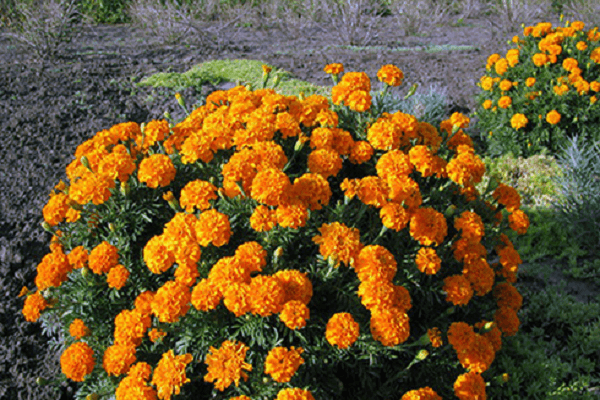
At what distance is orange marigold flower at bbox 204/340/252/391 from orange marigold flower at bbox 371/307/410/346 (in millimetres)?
473

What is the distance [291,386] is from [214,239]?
61 cm

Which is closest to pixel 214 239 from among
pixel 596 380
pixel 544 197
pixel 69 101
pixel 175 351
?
pixel 175 351

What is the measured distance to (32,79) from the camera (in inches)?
258

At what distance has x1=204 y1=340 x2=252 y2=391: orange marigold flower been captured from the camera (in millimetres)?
1748

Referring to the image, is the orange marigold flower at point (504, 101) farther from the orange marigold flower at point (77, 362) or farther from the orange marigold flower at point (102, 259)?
the orange marigold flower at point (77, 362)

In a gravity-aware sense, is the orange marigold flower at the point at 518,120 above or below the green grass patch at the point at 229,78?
below

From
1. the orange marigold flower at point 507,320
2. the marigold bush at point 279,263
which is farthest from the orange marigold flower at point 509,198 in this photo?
the orange marigold flower at point 507,320

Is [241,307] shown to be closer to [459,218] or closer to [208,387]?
[208,387]

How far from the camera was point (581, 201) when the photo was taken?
153 inches

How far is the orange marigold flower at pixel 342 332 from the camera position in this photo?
5.75 feet

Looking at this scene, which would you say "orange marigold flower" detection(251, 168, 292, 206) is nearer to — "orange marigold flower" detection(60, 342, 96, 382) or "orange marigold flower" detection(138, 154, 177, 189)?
"orange marigold flower" detection(138, 154, 177, 189)

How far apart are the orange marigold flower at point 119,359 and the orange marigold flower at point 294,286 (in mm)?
636

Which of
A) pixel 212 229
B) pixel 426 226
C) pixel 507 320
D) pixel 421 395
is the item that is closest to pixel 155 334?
pixel 212 229

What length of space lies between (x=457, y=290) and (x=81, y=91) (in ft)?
18.1
